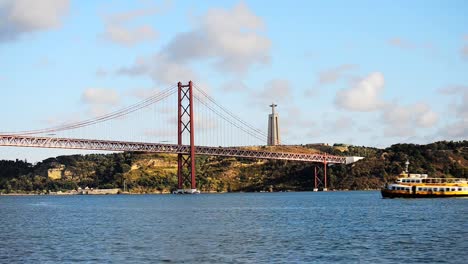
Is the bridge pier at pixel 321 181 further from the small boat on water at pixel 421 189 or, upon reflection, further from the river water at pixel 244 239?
the river water at pixel 244 239

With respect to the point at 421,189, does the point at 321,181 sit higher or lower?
higher

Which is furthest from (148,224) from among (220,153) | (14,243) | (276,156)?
(276,156)

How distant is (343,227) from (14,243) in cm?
2374

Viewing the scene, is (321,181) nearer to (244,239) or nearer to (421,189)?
(421,189)

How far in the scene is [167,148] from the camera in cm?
14512

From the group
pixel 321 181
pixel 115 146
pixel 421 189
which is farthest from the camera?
pixel 321 181

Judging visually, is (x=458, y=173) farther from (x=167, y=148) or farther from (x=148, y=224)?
(x=148, y=224)

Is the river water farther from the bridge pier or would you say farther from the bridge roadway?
the bridge pier

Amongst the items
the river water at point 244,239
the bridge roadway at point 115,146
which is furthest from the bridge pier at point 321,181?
the river water at point 244,239

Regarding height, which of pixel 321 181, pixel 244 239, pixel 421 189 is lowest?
pixel 244 239

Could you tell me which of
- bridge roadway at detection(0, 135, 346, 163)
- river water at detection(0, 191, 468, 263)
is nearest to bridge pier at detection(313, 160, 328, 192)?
bridge roadway at detection(0, 135, 346, 163)

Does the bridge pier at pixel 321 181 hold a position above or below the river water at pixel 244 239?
above

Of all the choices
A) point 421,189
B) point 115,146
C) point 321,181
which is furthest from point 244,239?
point 321,181

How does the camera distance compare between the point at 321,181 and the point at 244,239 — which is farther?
the point at 321,181
